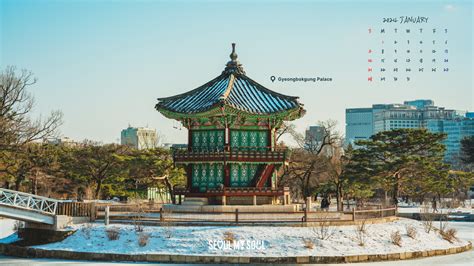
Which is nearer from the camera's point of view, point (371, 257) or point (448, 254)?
point (371, 257)

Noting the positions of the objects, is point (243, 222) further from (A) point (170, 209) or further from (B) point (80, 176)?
(B) point (80, 176)

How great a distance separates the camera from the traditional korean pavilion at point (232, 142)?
1548 inches

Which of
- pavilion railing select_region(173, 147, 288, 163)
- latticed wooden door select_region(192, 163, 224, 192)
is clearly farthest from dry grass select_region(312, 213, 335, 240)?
latticed wooden door select_region(192, 163, 224, 192)

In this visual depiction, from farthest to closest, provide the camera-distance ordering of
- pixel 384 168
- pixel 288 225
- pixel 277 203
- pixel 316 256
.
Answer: pixel 384 168, pixel 277 203, pixel 288 225, pixel 316 256

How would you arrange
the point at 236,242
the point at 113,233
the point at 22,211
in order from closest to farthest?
1. the point at 236,242
2. the point at 113,233
3. the point at 22,211

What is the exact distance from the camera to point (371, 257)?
30.1 m

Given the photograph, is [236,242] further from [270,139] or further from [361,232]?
[270,139]

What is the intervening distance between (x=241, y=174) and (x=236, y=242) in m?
10.4

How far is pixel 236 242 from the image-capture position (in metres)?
30.4

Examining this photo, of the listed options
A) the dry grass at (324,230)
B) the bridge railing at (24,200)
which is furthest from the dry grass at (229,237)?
the bridge railing at (24,200)

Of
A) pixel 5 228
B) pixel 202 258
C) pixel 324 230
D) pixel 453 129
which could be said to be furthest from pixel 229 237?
pixel 453 129

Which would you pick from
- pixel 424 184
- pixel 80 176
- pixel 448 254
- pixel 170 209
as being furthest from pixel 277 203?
pixel 80 176

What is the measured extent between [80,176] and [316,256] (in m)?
40.6

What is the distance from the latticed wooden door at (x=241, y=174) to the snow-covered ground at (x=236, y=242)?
8497 millimetres
